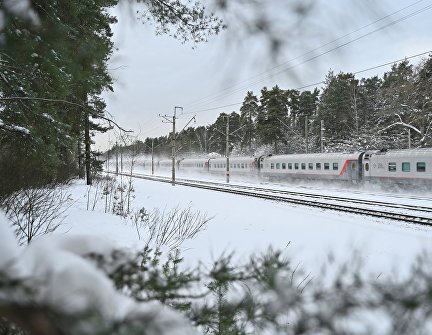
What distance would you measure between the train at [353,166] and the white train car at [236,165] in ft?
0.39

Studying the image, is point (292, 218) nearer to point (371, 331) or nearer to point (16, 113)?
point (16, 113)

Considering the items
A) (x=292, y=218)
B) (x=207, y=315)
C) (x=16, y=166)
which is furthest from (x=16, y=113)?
(x=292, y=218)

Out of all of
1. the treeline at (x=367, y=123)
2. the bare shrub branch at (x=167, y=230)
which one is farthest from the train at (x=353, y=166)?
the bare shrub branch at (x=167, y=230)

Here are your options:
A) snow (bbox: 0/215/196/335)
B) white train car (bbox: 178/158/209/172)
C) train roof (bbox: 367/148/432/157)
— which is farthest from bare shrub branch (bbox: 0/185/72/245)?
white train car (bbox: 178/158/209/172)

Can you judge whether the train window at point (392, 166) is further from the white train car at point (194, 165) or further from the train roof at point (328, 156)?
the white train car at point (194, 165)

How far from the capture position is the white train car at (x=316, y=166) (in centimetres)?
2444

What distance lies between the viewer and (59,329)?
1.45ft

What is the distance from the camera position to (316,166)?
26953 millimetres

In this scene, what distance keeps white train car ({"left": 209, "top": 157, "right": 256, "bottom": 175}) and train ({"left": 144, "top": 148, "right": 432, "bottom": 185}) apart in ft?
0.39

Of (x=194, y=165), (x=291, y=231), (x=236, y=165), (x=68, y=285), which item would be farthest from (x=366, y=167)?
(x=194, y=165)

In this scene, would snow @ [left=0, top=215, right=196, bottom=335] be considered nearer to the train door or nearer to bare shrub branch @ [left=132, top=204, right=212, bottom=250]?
bare shrub branch @ [left=132, top=204, right=212, bottom=250]

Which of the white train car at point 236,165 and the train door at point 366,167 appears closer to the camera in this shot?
the train door at point 366,167

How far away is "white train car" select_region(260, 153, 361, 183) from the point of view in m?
24.4

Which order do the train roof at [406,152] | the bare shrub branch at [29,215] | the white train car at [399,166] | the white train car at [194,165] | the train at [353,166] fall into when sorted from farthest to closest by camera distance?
the white train car at [194,165] < the train at [353,166] < the white train car at [399,166] < the train roof at [406,152] < the bare shrub branch at [29,215]
